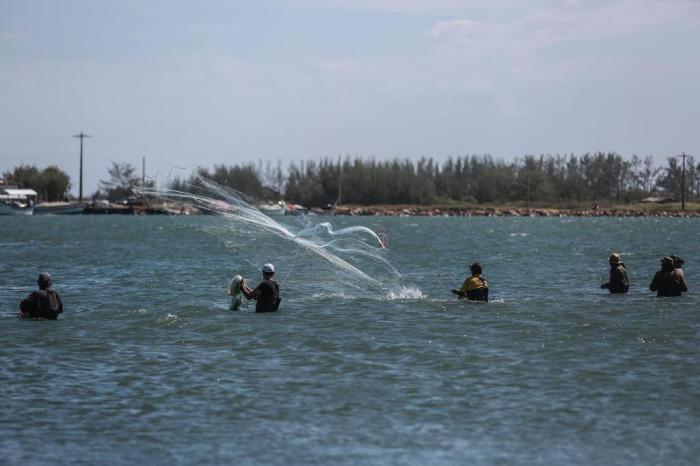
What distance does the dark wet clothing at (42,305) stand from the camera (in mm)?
22125

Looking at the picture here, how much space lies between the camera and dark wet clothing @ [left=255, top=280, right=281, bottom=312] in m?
23.5

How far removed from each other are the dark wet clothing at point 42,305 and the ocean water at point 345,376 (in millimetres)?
215

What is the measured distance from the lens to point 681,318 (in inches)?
918

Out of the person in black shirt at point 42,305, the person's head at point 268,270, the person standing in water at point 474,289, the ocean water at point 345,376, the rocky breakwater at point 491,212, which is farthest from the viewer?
the rocky breakwater at point 491,212

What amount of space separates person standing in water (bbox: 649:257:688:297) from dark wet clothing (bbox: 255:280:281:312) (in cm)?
964

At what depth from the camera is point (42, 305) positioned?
22219mm

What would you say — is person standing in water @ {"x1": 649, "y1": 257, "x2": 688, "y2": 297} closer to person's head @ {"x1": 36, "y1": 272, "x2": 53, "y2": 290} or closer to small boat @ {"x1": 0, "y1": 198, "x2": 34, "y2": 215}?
person's head @ {"x1": 36, "y1": 272, "x2": 53, "y2": 290}

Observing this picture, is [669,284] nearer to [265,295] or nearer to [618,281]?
[618,281]

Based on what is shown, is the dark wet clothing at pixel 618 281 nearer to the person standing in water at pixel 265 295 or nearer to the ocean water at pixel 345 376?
the ocean water at pixel 345 376

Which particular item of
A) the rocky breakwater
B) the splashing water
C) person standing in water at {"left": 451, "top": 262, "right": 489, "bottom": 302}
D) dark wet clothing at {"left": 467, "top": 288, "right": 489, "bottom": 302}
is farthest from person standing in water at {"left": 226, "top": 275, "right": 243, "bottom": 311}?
the rocky breakwater

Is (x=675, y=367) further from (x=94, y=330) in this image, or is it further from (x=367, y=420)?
(x=94, y=330)

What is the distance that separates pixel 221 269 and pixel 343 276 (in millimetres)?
15945

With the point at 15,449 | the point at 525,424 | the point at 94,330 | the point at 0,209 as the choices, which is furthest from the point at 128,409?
the point at 0,209

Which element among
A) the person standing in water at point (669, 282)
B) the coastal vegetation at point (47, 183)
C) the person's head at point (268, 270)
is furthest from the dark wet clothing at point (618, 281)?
the coastal vegetation at point (47, 183)
